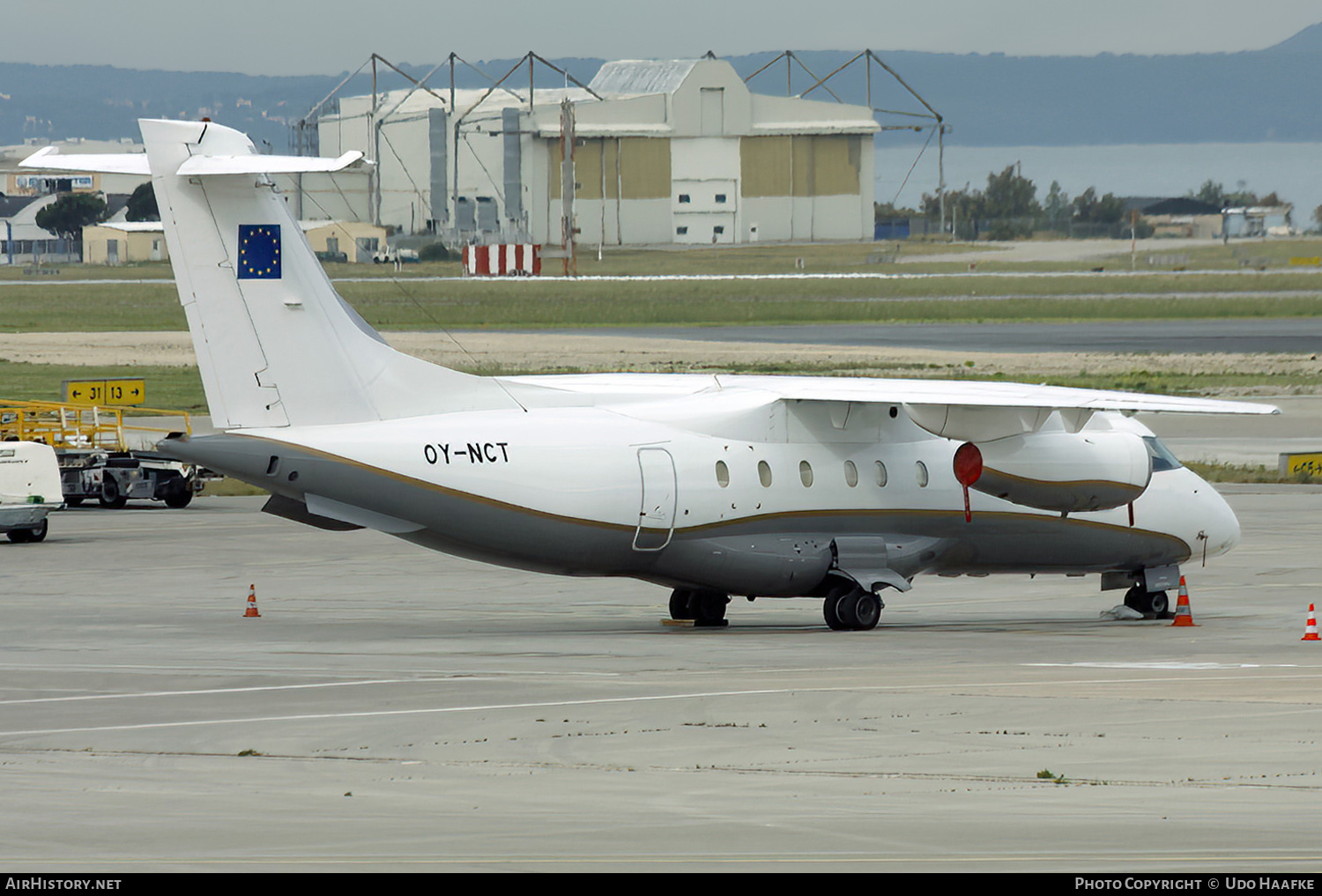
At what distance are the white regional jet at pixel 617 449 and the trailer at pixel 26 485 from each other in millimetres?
11813

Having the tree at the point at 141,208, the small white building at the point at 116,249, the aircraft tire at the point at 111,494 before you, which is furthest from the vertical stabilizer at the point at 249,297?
the tree at the point at 141,208

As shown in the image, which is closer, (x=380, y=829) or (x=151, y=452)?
(x=380, y=829)

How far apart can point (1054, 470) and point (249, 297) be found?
413 inches

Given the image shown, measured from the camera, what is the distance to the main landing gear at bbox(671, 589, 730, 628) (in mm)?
23078

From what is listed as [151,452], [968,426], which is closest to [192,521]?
[151,452]

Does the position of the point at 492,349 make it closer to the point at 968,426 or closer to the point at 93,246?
the point at 968,426

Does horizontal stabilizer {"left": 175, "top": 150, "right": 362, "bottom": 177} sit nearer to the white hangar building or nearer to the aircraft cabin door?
the aircraft cabin door

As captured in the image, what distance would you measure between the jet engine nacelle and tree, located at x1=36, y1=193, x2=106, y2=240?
594 feet

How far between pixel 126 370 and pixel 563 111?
86.6 metres

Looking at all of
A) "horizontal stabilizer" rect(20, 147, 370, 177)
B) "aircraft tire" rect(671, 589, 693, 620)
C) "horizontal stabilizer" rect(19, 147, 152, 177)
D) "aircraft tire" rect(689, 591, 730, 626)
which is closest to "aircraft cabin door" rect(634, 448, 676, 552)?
"aircraft tire" rect(689, 591, 730, 626)

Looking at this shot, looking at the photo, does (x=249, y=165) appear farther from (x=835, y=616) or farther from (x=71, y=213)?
(x=71, y=213)

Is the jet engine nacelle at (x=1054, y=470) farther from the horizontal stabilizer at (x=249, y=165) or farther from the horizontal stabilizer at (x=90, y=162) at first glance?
the horizontal stabilizer at (x=90, y=162)

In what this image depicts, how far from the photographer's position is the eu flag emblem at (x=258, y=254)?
66.5ft

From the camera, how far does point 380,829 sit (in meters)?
10.7
